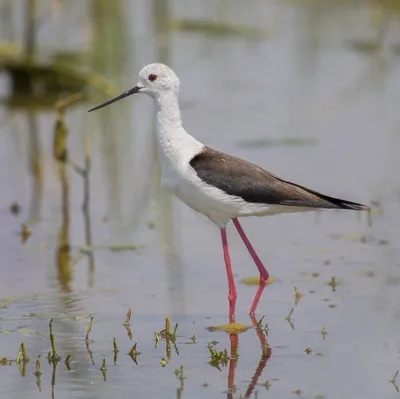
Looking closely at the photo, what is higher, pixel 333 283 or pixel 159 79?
pixel 159 79

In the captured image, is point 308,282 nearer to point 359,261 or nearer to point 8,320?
point 359,261

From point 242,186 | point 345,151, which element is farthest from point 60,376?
point 345,151

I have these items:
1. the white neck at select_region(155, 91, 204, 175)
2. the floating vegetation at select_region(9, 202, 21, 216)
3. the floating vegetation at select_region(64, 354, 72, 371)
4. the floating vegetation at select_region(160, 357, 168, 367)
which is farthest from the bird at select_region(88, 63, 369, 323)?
the floating vegetation at select_region(9, 202, 21, 216)

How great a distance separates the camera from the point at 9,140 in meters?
10.9

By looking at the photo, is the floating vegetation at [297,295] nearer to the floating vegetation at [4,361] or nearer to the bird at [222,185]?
the bird at [222,185]

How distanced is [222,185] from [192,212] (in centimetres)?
238

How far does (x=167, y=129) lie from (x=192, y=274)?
3.49 ft

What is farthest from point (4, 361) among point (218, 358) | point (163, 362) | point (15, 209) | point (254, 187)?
point (15, 209)

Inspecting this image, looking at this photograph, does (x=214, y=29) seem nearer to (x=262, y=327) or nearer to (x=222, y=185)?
(x=222, y=185)

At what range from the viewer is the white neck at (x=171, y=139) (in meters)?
6.47

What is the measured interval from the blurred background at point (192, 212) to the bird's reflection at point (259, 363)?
0.02m

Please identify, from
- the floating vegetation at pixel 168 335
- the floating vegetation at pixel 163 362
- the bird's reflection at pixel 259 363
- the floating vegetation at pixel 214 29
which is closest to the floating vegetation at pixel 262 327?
the bird's reflection at pixel 259 363

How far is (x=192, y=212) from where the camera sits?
345 inches

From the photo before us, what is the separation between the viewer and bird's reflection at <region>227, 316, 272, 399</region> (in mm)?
5203
